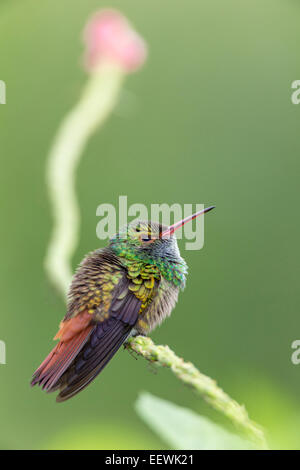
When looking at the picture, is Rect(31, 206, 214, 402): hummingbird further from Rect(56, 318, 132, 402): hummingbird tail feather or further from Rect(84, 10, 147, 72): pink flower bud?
Rect(84, 10, 147, 72): pink flower bud

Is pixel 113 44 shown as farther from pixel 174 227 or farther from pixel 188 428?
pixel 188 428

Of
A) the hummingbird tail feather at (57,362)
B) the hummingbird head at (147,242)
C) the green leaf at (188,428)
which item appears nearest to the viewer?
the green leaf at (188,428)

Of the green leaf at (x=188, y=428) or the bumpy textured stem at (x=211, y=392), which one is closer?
the green leaf at (x=188, y=428)

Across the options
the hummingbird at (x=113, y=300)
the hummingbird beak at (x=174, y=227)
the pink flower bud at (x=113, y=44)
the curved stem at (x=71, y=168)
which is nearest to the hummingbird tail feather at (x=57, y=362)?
the hummingbird at (x=113, y=300)

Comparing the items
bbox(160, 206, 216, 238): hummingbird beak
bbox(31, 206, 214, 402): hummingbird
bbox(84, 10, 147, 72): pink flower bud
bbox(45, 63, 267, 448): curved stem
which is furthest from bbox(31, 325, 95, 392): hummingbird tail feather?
bbox(84, 10, 147, 72): pink flower bud

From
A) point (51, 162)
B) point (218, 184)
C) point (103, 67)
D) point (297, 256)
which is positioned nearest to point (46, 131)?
point (51, 162)

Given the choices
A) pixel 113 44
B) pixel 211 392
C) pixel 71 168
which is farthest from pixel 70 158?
pixel 211 392

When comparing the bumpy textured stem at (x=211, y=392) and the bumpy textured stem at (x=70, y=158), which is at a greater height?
the bumpy textured stem at (x=70, y=158)

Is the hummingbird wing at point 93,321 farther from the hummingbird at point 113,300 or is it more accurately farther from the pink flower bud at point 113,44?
the pink flower bud at point 113,44
